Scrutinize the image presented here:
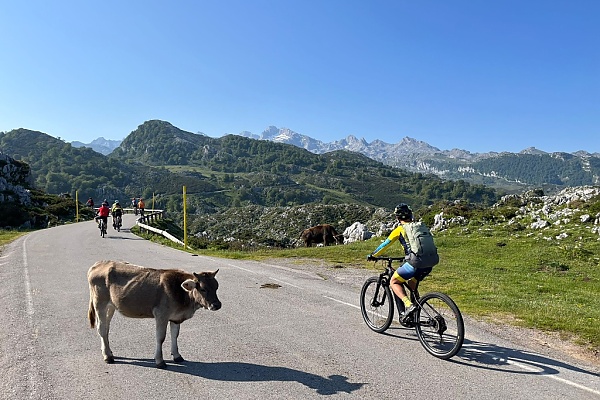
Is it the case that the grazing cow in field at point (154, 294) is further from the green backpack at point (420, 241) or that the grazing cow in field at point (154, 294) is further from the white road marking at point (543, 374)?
the white road marking at point (543, 374)

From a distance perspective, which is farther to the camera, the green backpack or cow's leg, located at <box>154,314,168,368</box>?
the green backpack

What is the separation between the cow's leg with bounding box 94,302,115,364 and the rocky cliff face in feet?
157

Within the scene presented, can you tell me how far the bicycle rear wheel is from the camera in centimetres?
712

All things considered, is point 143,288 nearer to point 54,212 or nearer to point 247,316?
point 247,316

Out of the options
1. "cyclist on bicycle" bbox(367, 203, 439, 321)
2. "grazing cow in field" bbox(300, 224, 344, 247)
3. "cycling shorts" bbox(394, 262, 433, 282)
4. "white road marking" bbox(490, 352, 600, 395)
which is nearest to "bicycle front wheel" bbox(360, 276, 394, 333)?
"cyclist on bicycle" bbox(367, 203, 439, 321)

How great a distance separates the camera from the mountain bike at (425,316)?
23.5 feet

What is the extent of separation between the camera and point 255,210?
3504 inches

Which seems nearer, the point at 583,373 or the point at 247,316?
the point at 583,373

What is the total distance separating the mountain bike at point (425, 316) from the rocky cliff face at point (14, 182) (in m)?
49.3

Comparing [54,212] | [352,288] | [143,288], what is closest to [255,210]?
[54,212]

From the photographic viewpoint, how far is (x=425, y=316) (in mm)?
7773

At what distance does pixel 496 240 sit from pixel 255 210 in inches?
2696

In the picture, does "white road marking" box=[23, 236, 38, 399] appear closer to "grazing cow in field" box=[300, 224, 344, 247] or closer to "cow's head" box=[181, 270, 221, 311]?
"cow's head" box=[181, 270, 221, 311]

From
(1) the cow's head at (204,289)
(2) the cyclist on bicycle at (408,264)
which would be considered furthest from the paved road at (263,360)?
(1) the cow's head at (204,289)
